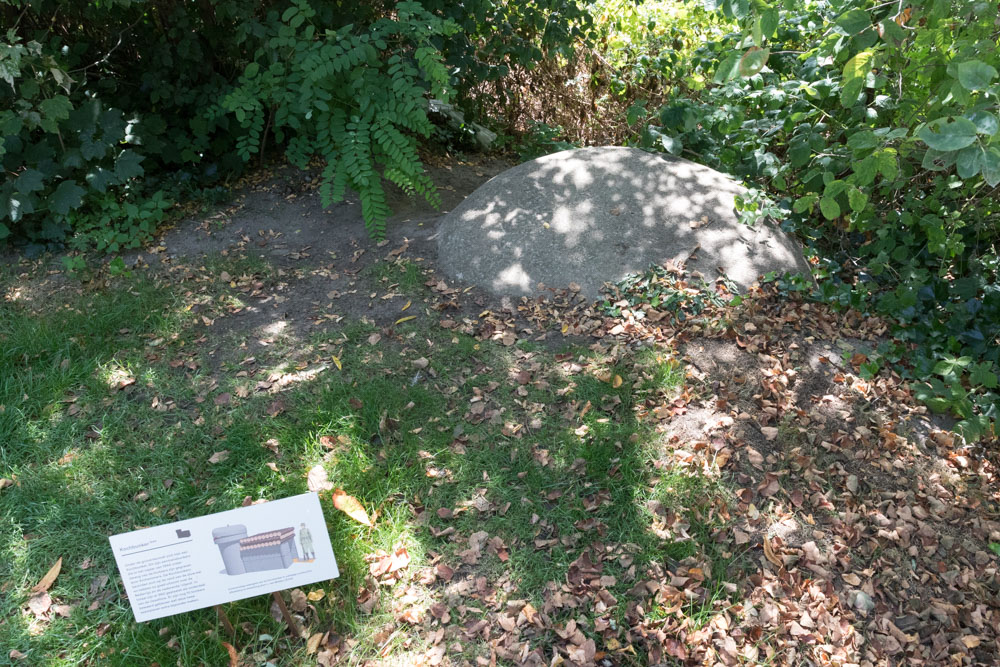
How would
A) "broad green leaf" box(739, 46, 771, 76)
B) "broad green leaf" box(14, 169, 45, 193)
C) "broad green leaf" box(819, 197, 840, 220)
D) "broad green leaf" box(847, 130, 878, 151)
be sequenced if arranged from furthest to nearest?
"broad green leaf" box(14, 169, 45, 193), "broad green leaf" box(819, 197, 840, 220), "broad green leaf" box(847, 130, 878, 151), "broad green leaf" box(739, 46, 771, 76)

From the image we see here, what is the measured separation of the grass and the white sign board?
44 cm

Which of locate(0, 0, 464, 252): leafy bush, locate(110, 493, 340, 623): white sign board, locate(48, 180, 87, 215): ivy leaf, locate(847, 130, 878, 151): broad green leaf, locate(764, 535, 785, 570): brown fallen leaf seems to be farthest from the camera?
locate(48, 180, 87, 215): ivy leaf

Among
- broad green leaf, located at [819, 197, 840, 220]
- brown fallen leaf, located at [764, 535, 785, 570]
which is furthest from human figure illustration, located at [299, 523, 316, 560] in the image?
broad green leaf, located at [819, 197, 840, 220]

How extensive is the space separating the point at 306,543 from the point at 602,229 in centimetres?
295

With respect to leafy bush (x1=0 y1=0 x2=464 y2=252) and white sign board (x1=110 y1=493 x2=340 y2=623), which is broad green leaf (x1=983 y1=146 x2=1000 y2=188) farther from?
leafy bush (x1=0 y1=0 x2=464 y2=252)

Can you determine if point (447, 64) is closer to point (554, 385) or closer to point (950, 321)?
point (554, 385)

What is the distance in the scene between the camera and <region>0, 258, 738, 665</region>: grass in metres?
2.68

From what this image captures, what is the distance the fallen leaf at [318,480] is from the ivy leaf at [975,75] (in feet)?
9.22

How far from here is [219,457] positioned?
3268mm

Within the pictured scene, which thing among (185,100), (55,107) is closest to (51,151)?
(55,107)

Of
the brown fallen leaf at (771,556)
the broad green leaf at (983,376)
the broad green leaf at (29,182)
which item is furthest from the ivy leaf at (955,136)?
the broad green leaf at (29,182)

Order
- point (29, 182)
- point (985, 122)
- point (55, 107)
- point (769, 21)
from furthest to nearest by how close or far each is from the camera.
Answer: point (29, 182) < point (55, 107) < point (769, 21) < point (985, 122)

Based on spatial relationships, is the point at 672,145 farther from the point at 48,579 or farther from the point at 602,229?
the point at 48,579

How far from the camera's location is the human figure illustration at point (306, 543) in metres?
2.22
